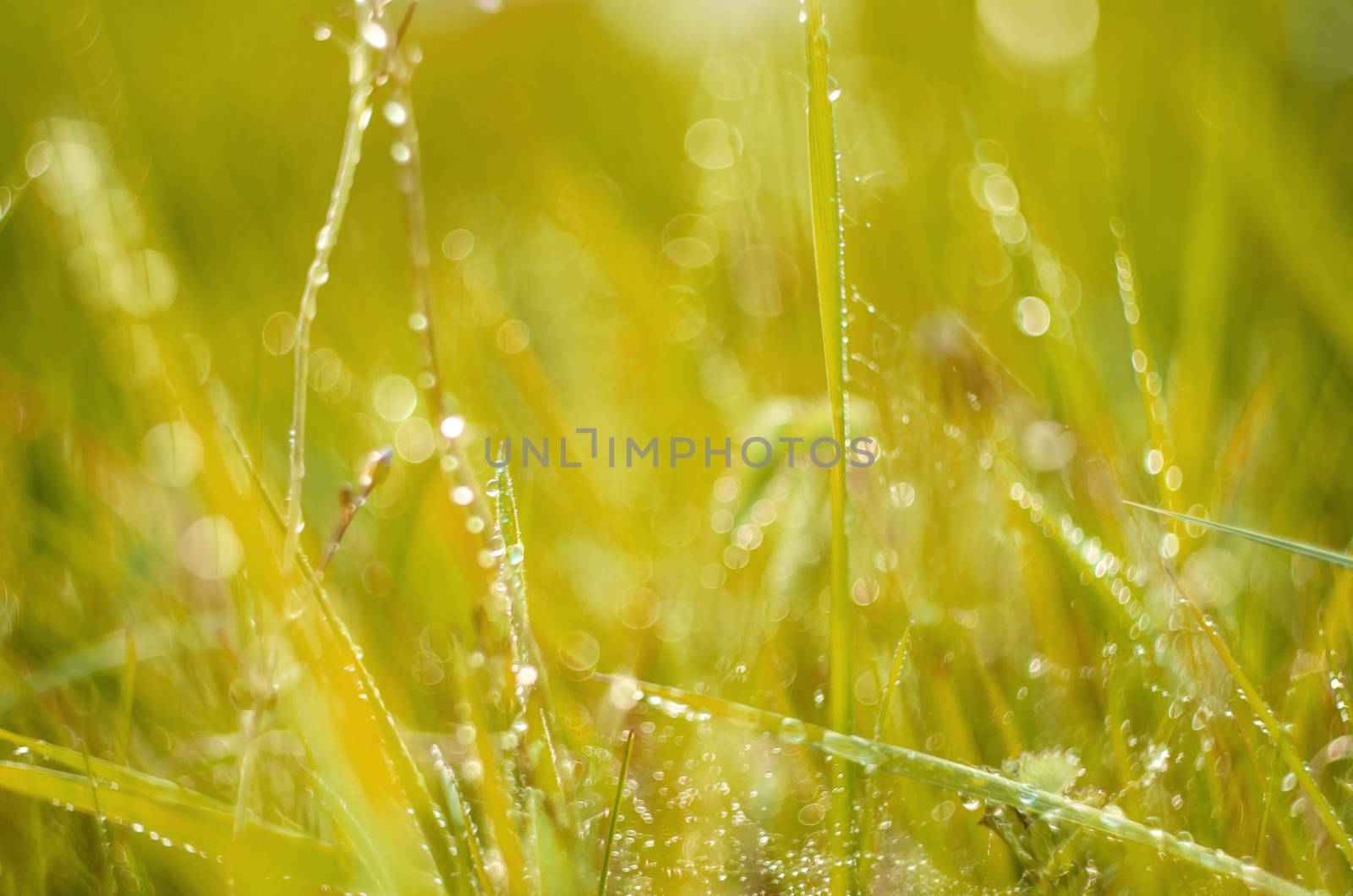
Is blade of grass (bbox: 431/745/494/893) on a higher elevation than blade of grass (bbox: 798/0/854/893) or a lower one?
lower

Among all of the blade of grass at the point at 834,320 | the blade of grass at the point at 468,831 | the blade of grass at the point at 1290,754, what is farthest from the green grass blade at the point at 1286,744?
the blade of grass at the point at 468,831

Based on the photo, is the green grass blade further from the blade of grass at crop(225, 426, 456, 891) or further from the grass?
the blade of grass at crop(225, 426, 456, 891)

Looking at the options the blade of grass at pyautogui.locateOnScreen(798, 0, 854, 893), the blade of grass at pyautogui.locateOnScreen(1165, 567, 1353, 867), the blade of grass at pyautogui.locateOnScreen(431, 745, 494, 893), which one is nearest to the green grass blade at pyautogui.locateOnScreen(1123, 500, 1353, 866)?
the blade of grass at pyautogui.locateOnScreen(1165, 567, 1353, 867)

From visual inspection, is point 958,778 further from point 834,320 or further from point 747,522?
point 747,522

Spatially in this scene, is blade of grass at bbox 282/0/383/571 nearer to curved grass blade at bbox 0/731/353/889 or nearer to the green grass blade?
curved grass blade at bbox 0/731/353/889

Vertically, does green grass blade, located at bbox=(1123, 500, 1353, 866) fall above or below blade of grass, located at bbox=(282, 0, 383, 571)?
below

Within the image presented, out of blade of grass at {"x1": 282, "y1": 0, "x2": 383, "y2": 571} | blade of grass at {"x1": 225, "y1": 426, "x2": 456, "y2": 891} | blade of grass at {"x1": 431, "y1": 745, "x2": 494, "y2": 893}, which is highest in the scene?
blade of grass at {"x1": 282, "y1": 0, "x2": 383, "y2": 571}

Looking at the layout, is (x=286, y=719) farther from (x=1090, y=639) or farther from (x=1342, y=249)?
(x=1342, y=249)

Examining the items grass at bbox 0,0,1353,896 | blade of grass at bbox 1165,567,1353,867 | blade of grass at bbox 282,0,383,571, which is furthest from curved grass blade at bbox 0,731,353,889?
blade of grass at bbox 1165,567,1353,867
